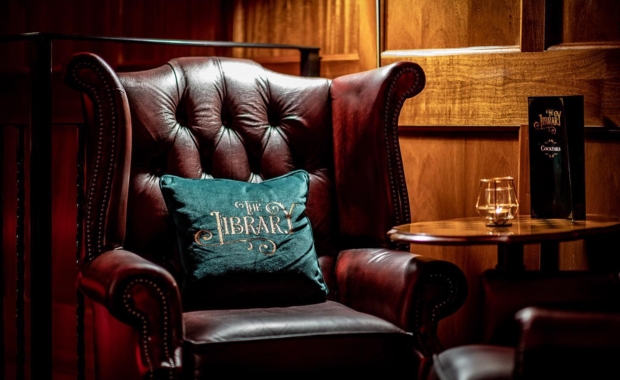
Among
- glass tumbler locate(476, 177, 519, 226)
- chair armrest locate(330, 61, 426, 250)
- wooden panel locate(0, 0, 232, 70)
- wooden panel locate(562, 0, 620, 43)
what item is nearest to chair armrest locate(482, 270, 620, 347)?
glass tumbler locate(476, 177, 519, 226)

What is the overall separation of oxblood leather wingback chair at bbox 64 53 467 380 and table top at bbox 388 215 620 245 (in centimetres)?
8

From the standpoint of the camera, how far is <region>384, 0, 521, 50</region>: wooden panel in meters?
2.47

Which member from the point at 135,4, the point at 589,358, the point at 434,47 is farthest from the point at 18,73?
the point at 589,358

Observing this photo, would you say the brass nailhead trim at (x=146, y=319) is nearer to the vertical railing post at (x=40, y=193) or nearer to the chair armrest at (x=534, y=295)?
the vertical railing post at (x=40, y=193)

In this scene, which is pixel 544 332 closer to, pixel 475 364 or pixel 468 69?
pixel 475 364

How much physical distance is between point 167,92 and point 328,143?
488 mm

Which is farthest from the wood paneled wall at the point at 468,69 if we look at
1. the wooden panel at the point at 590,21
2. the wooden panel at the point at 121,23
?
the wooden panel at the point at 121,23

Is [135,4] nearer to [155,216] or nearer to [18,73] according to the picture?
[18,73]

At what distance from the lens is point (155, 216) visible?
7.23ft

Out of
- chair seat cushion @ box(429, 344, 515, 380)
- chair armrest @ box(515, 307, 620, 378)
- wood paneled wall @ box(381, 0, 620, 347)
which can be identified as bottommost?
chair seat cushion @ box(429, 344, 515, 380)

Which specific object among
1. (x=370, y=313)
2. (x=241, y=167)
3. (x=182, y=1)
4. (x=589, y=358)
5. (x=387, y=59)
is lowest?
(x=370, y=313)

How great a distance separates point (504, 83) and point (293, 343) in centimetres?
111

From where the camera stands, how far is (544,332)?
1109 millimetres

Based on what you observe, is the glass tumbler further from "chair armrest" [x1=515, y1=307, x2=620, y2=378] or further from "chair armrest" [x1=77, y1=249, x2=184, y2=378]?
"chair armrest" [x1=515, y1=307, x2=620, y2=378]
